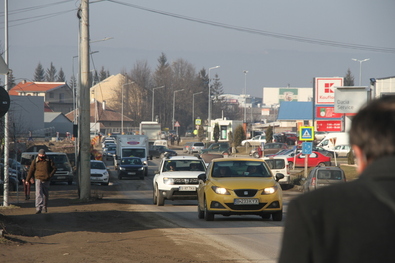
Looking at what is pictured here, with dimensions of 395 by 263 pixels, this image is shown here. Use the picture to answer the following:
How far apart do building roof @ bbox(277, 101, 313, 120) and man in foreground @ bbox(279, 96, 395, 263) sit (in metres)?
111

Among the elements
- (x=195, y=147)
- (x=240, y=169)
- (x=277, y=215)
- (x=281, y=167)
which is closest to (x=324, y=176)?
(x=281, y=167)

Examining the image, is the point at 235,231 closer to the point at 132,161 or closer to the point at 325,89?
the point at 132,161

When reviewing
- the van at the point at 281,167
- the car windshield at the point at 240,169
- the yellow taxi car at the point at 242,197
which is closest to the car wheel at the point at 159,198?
the car windshield at the point at 240,169

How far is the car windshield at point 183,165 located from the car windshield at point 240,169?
609 centimetres

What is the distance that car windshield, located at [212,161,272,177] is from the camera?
1692 centimetres

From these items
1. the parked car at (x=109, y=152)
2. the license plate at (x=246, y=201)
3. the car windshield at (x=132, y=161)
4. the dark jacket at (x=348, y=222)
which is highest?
the dark jacket at (x=348, y=222)

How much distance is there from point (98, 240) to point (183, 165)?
38.5 ft

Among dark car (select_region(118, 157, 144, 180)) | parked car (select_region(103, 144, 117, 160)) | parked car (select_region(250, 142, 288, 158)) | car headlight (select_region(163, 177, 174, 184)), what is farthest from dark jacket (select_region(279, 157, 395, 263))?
parked car (select_region(103, 144, 117, 160))

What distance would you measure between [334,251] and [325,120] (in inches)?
1688

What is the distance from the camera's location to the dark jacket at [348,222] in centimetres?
211

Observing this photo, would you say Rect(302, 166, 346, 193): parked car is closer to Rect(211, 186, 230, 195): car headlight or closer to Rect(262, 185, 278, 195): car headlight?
Rect(262, 185, 278, 195): car headlight

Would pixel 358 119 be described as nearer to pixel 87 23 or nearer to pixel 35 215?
pixel 35 215

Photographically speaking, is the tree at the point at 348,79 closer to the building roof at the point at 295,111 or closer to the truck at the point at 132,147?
the building roof at the point at 295,111

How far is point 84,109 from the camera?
23.0 m
